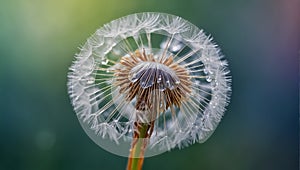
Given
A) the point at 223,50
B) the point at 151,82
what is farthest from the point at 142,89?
the point at 223,50

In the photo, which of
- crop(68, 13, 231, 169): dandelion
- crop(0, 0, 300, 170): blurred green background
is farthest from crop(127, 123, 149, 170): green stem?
crop(0, 0, 300, 170): blurred green background

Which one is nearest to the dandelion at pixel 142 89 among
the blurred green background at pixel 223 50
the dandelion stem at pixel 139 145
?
the dandelion stem at pixel 139 145

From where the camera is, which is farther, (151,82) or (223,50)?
(223,50)

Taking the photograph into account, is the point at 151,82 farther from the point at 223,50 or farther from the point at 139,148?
the point at 223,50

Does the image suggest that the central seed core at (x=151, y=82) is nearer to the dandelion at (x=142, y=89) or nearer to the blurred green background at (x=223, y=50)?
the dandelion at (x=142, y=89)
